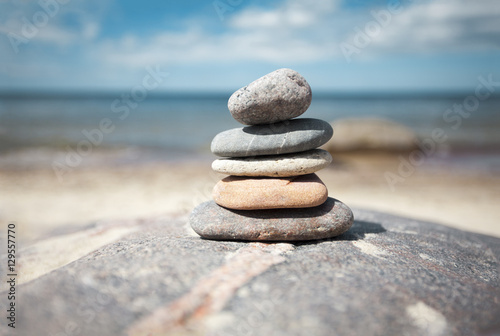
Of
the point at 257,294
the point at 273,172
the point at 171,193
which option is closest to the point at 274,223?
the point at 273,172

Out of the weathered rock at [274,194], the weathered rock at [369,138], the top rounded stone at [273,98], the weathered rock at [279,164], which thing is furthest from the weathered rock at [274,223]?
the weathered rock at [369,138]

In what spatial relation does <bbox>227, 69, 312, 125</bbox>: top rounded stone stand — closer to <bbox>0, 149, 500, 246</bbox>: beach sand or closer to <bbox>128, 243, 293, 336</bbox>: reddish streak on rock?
<bbox>128, 243, 293, 336</bbox>: reddish streak on rock

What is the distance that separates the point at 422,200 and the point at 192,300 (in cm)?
872

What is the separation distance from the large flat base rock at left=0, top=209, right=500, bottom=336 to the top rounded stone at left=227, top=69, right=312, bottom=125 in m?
1.54

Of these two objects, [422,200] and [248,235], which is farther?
[422,200]

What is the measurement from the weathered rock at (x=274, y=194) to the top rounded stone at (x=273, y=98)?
775 millimetres

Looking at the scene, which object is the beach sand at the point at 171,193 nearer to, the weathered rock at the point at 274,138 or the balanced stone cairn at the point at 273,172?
the balanced stone cairn at the point at 273,172

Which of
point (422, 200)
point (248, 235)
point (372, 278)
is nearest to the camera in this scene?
point (372, 278)

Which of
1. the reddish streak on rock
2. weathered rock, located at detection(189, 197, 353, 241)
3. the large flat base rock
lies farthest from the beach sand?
the reddish streak on rock

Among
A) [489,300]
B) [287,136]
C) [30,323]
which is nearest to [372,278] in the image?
[489,300]

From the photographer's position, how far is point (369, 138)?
16.0 meters

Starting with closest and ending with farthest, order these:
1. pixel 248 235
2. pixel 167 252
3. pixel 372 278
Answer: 1. pixel 372 278
2. pixel 167 252
3. pixel 248 235

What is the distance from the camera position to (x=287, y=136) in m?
4.24

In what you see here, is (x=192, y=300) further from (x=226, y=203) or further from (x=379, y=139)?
(x=379, y=139)
